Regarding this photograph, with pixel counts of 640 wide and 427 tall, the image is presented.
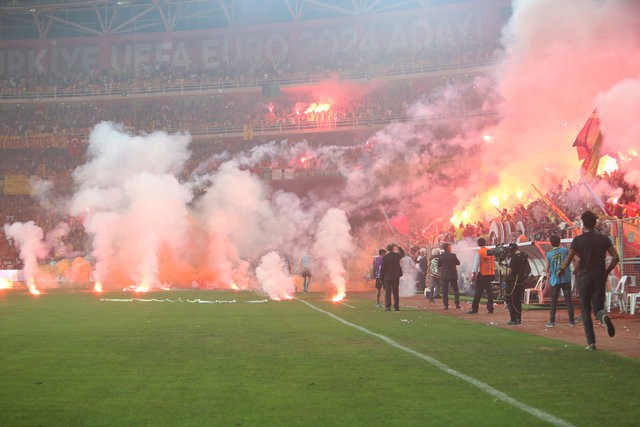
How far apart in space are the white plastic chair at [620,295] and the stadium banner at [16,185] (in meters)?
43.0

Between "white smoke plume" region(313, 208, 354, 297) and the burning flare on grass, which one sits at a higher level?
"white smoke plume" region(313, 208, 354, 297)

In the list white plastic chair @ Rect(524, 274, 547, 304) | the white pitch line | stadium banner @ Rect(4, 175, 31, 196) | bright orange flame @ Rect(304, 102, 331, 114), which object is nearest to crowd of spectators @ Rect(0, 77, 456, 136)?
bright orange flame @ Rect(304, 102, 331, 114)

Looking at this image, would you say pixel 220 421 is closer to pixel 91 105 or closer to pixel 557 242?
pixel 557 242

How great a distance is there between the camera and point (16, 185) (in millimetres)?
52438

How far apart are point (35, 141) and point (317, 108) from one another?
19.7 m

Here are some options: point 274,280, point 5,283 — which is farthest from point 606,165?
point 5,283

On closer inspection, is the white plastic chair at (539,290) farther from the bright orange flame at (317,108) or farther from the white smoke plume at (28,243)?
the bright orange flame at (317,108)

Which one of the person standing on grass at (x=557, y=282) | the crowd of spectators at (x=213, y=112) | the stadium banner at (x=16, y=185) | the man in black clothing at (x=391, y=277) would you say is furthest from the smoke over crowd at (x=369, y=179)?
the person standing on grass at (x=557, y=282)

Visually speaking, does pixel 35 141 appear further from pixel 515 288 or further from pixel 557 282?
pixel 557 282

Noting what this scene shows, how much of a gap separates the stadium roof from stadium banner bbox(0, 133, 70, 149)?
8.51m

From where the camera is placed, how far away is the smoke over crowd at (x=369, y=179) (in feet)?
86.0

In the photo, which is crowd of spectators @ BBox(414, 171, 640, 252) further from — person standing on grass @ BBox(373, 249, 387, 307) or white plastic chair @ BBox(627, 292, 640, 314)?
person standing on grass @ BBox(373, 249, 387, 307)

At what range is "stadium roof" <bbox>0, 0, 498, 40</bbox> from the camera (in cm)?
5631

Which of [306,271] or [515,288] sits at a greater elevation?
[306,271]
